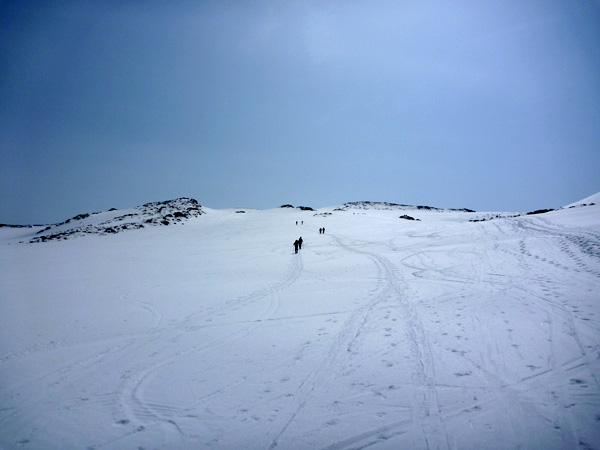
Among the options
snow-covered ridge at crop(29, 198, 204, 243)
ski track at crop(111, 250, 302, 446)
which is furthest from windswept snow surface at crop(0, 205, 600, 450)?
snow-covered ridge at crop(29, 198, 204, 243)

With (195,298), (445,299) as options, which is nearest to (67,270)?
(195,298)

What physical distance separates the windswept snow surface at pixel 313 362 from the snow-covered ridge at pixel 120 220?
1210 inches

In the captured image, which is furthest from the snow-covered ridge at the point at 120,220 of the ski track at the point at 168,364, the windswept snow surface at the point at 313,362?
the ski track at the point at 168,364

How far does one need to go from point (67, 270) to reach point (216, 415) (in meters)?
18.9

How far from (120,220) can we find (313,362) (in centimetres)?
5090

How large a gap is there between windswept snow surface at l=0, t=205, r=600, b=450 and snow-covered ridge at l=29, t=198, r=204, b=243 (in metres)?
30.7

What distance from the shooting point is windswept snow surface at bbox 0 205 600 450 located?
4.11 m

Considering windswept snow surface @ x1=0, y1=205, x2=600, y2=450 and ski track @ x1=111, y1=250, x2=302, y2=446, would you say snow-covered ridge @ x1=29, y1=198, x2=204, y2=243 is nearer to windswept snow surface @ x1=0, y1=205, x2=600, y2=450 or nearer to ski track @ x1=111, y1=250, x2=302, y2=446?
windswept snow surface @ x1=0, y1=205, x2=600, y2=450

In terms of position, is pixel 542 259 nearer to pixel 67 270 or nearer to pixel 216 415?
pixel 216 415

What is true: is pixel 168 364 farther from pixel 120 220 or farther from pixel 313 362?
pixel 120 220

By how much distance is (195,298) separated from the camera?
35.8 ft

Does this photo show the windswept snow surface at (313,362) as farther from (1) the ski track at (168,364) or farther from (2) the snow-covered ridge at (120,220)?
(2) the snow-covered ridge at (120,220)

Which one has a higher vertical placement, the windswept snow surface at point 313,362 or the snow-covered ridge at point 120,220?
the snow-covered ridge at point 120,220

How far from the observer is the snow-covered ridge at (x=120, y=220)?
39.5 metres
